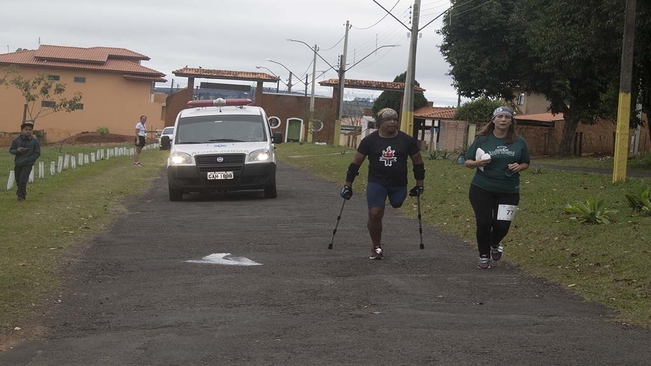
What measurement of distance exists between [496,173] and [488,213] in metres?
0.44

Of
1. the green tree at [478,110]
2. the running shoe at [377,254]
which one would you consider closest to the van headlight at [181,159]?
the running shoe at [377,254]

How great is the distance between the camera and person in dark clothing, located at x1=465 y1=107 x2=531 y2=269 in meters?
10.1

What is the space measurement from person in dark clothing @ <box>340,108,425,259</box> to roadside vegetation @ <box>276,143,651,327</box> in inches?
46.0

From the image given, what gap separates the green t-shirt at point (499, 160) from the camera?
33.3 feet

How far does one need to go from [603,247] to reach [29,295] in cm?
648

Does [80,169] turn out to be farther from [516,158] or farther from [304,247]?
[516,158]

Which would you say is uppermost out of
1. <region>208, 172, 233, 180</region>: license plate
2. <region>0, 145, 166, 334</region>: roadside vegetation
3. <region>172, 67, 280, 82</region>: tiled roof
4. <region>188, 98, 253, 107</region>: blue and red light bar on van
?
<region>172, 67, 280, 82</region>: tiled roof

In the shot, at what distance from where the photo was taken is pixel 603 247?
11422 mm

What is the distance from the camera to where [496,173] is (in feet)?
33.5

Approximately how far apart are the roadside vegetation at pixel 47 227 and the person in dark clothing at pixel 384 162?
134 inches

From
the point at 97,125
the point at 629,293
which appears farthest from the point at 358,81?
the point at 629,293

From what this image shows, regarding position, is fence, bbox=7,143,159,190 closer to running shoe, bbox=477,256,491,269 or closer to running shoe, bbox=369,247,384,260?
running shoe, bbox=369,247,384,260

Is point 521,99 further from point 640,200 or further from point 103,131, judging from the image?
point 640,200

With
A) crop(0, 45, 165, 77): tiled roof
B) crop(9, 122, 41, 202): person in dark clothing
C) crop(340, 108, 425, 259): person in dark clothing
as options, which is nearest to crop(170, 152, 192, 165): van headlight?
crop(9, 122, 41, 202): person in dark clothing
